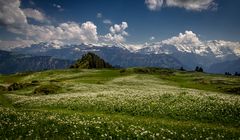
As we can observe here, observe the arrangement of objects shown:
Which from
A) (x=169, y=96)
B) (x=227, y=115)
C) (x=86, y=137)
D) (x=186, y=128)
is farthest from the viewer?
(x=169, y=96)

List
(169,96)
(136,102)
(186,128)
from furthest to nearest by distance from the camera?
(169,96), (136,102), (186,128)

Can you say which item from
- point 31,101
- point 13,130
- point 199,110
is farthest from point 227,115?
point 31,101

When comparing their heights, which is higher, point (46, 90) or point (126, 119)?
point (126, 119)

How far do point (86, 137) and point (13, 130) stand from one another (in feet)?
16.4

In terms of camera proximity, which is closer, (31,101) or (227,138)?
(227,138)

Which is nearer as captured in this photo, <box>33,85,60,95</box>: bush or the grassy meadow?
the grassy meadow

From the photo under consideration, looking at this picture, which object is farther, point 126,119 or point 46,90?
point 46,90

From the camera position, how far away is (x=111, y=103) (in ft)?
111

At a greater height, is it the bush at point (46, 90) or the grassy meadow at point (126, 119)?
the grassy meadow at point (126, 119)

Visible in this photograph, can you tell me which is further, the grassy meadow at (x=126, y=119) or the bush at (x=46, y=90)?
the bush at (x=46, y=90)

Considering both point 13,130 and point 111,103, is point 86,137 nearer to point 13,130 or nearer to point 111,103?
point 13,130

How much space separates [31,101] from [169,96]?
20847 mm

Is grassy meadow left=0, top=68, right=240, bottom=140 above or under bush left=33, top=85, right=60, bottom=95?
above

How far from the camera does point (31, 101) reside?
4144 centimetres
